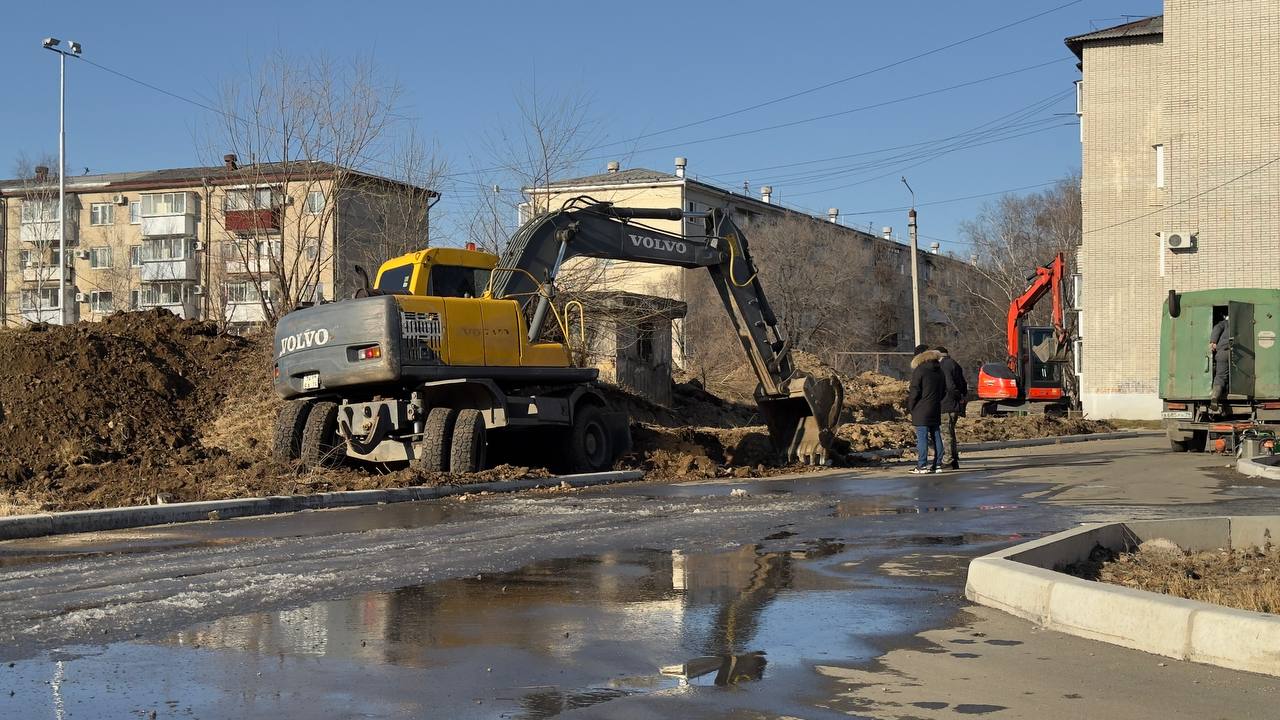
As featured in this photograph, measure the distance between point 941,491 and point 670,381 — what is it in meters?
22.6

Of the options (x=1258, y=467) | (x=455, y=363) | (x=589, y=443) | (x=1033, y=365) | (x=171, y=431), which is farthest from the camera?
(x=1033, y=365)

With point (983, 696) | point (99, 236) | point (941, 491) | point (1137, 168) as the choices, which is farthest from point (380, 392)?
point (99, 236)

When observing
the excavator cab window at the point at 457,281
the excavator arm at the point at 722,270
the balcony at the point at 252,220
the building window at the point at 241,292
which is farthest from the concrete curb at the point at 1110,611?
the building window at the point at 241,292

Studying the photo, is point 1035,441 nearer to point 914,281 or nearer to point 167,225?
point 914,281

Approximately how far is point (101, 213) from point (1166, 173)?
6358 centimetres

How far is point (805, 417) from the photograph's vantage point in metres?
24.9

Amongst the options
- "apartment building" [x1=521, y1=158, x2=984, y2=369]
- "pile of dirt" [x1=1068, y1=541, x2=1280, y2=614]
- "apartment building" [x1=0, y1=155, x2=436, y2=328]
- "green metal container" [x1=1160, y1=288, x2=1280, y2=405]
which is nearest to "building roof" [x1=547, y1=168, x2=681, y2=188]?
"apartment building" [x1=521, y1=158, x2=984, y2=369]

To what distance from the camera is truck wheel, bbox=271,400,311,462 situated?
21188 mm

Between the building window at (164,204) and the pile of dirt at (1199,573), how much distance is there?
7287 centimetres

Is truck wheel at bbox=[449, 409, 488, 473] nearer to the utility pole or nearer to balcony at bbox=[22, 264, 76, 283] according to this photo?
the utility pole

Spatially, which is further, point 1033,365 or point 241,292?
point 241,292

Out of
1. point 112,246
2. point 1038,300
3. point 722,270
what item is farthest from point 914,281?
point 112,246

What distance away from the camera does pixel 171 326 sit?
30.9 m

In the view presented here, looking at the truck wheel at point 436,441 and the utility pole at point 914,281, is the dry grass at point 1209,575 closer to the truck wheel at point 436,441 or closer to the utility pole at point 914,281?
the truck wheel at point 436,441
